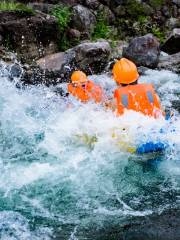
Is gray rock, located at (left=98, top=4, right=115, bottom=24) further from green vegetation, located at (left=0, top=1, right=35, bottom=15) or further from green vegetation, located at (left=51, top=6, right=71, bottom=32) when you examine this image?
green vegetation, located at (left=0, top=1, right=35, bottom=15)

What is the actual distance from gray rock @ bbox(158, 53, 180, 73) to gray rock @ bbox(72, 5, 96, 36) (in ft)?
8.29

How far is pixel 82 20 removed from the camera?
1432 cm

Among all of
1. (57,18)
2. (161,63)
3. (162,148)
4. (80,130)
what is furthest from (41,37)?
(162,148)

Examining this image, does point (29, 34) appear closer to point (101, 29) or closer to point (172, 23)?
point (101, 29)

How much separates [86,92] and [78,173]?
234 centimetres

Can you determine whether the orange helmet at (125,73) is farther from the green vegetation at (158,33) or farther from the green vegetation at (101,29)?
the green vegetation at (158,33)

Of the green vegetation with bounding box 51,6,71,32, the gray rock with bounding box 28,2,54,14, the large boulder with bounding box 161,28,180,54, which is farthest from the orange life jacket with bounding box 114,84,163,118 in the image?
the gray rock with bounding box 28,2,54,14

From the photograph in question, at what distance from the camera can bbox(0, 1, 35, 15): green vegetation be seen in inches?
519

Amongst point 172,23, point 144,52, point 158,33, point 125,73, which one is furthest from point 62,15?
point 125,73

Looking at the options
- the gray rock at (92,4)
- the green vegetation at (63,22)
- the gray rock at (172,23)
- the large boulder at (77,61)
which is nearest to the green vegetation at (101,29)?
the gray rock at (92,4)

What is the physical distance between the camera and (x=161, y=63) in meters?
13.4

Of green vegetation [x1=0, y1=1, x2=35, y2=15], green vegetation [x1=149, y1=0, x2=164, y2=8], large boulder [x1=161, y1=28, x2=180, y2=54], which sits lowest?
large boulder [x1=161, y1=28, x2=180, y2=54]

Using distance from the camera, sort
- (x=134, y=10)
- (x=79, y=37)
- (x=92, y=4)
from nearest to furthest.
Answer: (x=79, y=37) < (x=92, y=4) < (x=134, y=10)

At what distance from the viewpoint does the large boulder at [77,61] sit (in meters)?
12.3
